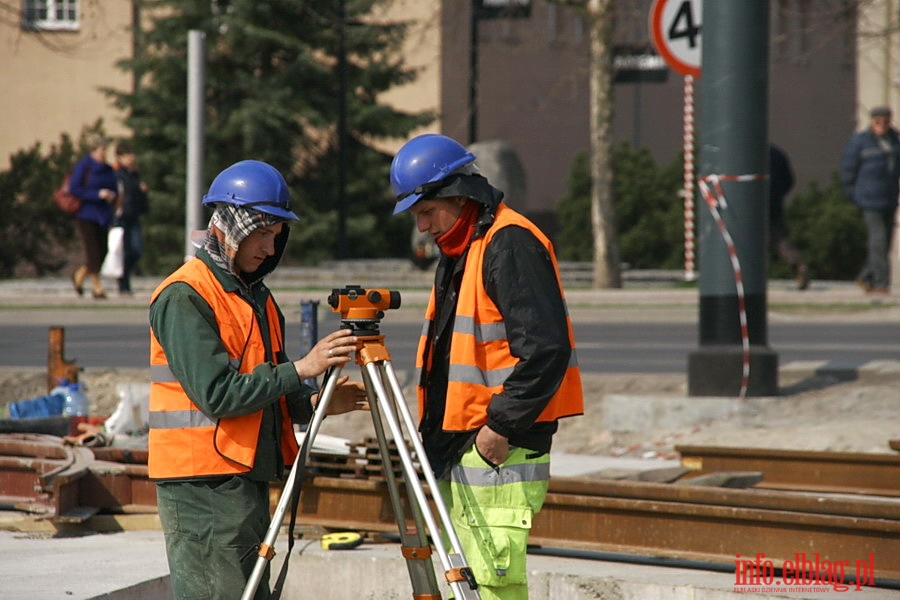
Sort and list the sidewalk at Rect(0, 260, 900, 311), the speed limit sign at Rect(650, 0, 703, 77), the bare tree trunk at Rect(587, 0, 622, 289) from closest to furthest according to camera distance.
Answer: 1. the speed limit sign at Rect(650, 0, 703, 77)
2. the sidewalk at Rect(0, 260, 900, 311)
3. the bare tree trunk at Rect(587, 0, 622, 289)

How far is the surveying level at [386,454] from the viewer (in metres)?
3.89

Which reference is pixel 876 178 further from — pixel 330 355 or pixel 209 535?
pixel 209 535

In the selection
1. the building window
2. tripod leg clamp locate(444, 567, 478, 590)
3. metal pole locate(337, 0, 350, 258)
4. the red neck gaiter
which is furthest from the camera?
the building window

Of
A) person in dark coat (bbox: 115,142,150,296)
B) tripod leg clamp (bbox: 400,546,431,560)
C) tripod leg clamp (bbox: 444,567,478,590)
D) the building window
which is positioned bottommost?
tripod leg clamp (bbox: 444,567,478,590)

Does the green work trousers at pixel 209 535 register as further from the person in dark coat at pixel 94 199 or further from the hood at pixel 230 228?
the person in dark coat at pixel 94 199

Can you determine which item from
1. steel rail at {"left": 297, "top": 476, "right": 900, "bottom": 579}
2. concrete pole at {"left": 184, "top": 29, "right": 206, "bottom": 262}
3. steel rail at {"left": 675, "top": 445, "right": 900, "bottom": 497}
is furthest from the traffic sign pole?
steel rail at {"left": 297, "top": 476, "right": 900, "bottom": 579}

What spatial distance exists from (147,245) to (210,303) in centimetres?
2501

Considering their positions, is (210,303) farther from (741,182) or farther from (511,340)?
(741,182)

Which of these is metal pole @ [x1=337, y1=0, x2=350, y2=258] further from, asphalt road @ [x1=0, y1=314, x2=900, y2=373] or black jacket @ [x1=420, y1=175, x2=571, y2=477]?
black jacket @ [x1=420, y1=175, x2=571, y2=477]

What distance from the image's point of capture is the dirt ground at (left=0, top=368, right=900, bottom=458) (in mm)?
8562

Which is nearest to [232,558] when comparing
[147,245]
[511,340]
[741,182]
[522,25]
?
[511,340]

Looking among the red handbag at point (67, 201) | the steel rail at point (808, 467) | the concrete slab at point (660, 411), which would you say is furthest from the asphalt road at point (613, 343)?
the steel rail at point (808, 467)

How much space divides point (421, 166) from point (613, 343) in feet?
35.3

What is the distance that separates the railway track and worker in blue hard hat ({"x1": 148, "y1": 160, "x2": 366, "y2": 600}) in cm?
239
